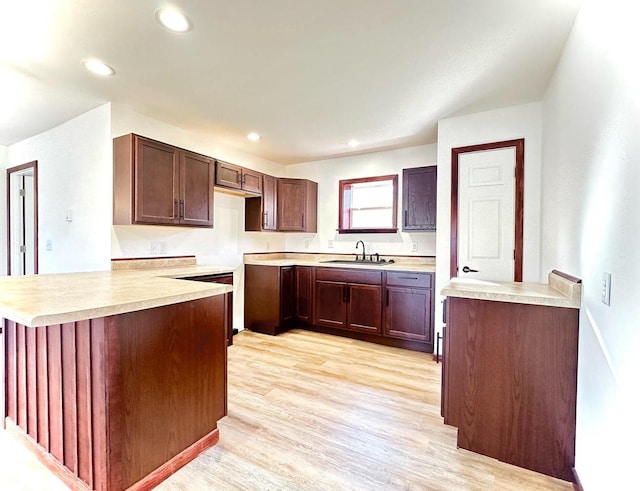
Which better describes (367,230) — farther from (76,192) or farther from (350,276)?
(76,192)

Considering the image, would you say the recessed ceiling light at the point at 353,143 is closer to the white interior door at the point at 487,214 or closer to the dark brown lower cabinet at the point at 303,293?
the white interior door at the point at 487,214

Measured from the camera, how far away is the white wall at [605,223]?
1.05 meters

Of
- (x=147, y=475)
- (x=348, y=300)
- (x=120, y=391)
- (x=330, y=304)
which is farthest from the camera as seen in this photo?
(x=330, y=304)

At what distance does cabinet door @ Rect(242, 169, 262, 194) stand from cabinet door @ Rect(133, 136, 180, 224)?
93 centimetres

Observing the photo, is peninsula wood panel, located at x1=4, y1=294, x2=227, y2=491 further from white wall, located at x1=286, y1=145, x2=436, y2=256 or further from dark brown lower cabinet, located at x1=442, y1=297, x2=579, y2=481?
white wall, located at x1=286, y1=145, x2=436, y2=256

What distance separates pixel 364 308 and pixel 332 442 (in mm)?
1973

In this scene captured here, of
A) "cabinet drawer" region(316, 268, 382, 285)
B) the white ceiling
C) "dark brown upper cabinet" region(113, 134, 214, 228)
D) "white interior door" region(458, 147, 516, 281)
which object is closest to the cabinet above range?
"dark brown upper cabinet" region(113, 134, 214, 228)

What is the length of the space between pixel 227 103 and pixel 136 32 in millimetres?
992

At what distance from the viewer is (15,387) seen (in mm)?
1845

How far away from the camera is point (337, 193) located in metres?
4.64

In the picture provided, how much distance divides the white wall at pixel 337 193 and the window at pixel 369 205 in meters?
0.08

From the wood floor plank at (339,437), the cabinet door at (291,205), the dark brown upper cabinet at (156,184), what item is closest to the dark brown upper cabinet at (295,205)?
the cabinet door at (291,205)

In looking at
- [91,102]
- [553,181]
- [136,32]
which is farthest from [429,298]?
[91,102]

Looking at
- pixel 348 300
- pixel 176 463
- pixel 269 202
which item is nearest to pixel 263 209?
pixel 269 202
